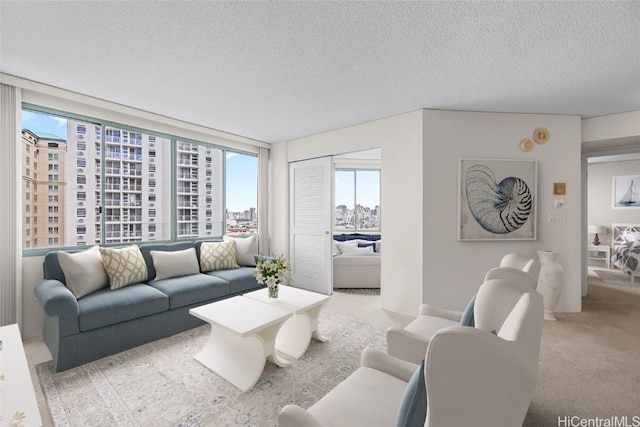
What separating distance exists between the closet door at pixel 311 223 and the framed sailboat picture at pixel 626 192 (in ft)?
20.8

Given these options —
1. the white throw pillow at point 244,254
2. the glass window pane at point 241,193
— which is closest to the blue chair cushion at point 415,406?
the white throw pillow at point 244,254

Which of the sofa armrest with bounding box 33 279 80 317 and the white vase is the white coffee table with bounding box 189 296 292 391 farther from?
the white vase

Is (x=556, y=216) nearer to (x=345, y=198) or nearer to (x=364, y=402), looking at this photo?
(x=364, y=402)

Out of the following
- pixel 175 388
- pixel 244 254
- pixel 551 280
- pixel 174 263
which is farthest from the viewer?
pixel 244 254

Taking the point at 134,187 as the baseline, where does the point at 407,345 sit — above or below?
below

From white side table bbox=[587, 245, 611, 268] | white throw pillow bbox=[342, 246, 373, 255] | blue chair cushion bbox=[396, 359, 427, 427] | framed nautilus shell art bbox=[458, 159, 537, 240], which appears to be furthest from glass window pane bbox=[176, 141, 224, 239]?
white side table bbox=[587, 245, 611, 268]

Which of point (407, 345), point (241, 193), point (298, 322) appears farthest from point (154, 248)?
point (407, 345)

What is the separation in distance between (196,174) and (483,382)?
4431 millimetres

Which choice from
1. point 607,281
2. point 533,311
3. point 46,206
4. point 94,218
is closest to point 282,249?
point 94,218

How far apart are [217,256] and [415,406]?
3.42m

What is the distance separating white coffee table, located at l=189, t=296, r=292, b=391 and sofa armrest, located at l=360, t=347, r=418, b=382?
89 cm

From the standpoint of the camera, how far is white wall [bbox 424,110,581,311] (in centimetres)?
338

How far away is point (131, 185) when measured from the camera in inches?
143

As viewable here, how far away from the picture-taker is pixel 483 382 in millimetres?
588
